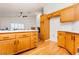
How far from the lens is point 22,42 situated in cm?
273

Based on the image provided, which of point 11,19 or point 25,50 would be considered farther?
point 11,19

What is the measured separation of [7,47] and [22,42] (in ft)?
1.66

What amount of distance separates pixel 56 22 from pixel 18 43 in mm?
2583

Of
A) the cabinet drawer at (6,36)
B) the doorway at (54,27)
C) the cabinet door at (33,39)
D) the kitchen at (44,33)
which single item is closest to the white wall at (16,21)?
the kitchen at (44,33)

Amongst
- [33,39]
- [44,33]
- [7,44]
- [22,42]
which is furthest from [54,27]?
[7,44]

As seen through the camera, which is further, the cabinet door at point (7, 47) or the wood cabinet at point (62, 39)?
the wood cabinet at point (62, 39)

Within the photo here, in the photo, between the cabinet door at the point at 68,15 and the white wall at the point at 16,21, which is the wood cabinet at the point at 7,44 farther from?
the white wall at the point at 16,21

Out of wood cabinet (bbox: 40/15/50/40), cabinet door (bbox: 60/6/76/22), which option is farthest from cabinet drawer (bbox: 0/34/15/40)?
wood cabinet (bbox: 40/15/50/40)

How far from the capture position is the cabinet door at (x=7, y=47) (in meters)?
2.22

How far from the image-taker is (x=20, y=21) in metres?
5.35

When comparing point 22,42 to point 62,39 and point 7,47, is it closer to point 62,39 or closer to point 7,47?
point 7,47

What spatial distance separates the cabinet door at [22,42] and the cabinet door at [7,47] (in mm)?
173
